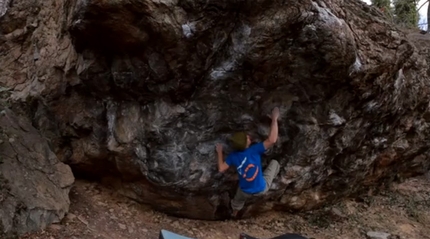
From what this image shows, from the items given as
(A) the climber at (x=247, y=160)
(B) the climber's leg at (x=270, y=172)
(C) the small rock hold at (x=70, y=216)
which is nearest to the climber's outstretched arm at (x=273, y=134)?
(A) the climber at (x=247, y=160)

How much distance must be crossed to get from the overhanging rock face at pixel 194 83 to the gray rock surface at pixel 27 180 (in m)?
0.37

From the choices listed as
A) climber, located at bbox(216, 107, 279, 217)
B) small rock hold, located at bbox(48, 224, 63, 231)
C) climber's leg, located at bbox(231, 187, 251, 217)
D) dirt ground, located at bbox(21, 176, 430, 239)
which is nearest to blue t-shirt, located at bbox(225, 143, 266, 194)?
climber, located at bbox(216, 107, 279, 217)

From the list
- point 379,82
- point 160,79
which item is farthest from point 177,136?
point 379,82

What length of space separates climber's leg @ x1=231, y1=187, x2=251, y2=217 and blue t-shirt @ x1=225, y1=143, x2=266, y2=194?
0.44 ft

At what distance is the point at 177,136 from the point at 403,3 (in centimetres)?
1179

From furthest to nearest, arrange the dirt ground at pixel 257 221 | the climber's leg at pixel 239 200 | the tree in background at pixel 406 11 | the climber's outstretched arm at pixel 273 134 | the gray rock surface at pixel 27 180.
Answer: the tree in background at pixel 406 11, the climber's leg at pixel 239 200, the climber's outstretched arm at pixel 273 134, the dirt ground at pixel 257 221, the gray rock surface at pixel 27 180

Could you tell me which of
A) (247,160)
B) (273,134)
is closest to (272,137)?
(273,134)

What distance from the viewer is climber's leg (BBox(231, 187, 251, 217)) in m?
5.91

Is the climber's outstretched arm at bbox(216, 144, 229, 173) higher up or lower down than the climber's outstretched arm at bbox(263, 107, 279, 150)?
lower down

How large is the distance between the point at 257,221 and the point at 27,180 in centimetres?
325

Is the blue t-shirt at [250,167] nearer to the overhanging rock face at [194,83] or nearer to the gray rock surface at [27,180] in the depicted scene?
the overhanging rock face at [194,83]

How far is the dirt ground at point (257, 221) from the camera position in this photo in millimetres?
5425

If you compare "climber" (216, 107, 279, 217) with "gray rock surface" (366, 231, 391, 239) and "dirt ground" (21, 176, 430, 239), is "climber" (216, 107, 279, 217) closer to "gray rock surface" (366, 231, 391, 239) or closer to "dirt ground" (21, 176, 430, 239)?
"dirt ground" (21, 176, 430, 239)

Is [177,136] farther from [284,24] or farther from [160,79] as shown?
[284,24]
